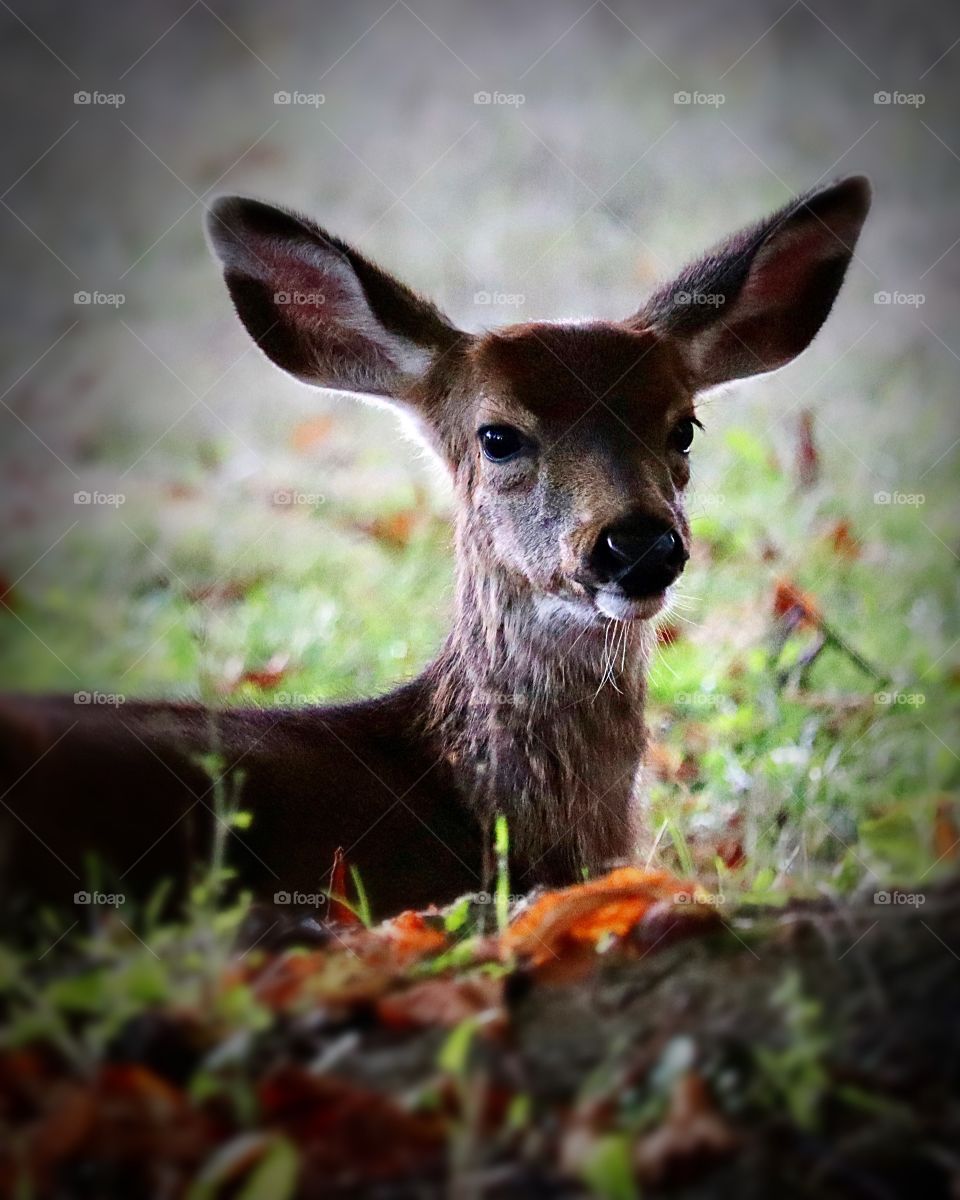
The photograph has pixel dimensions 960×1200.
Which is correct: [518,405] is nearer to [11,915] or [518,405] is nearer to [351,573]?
[11,915]

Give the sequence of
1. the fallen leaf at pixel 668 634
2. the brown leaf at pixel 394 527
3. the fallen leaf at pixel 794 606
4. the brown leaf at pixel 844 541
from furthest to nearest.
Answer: the brown leaf at pixel 394 527 → the brown leaf at pixel 844 541 → the fallen leaf at pixel 794 606 → the fallen leaf at pixel 668 634

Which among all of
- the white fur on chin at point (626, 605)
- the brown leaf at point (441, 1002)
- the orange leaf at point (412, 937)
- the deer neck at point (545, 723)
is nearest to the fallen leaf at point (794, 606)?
the deer neck at point (545, 723)

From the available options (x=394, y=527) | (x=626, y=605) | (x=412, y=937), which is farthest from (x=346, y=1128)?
(x=394, y=527)

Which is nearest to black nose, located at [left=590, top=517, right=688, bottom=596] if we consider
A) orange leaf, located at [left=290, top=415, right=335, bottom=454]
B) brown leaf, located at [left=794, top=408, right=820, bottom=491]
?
brown leaf, located at [left=794, top=408, right=820, bottom=491]

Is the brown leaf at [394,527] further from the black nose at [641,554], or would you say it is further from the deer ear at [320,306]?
the black nose at [641,554]

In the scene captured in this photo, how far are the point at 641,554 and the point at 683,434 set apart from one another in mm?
687

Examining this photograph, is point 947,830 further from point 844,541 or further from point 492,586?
point 844,541

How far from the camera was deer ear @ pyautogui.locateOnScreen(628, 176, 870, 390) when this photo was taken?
167 inches

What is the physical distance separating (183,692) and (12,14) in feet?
6.98

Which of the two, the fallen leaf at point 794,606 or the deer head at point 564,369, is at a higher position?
the deer head at point 564,369

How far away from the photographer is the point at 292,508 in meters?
6.38

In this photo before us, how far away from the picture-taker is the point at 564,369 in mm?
3904

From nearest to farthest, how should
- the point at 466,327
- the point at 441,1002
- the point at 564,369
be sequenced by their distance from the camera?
1. the point at 441,1002
2. the point at 564,369
3. the point at 466,327

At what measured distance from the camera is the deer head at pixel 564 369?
367 centimetres
